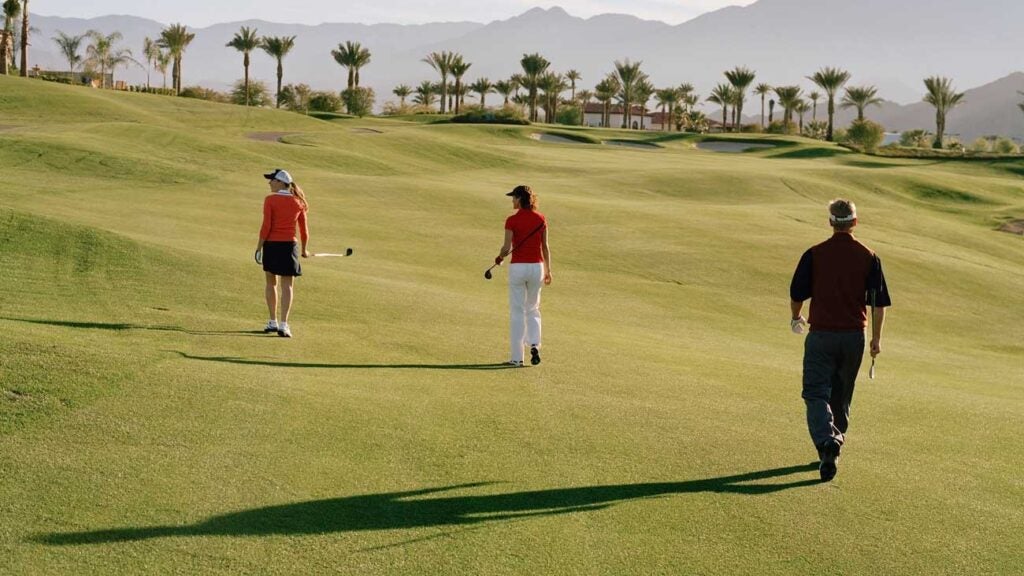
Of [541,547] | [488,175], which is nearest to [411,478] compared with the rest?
[541,547]

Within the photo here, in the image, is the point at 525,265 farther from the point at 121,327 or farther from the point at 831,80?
the point at 831,80

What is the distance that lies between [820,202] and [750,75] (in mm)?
80681

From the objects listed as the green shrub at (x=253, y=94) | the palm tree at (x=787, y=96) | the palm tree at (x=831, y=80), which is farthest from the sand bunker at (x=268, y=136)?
the palm tree at (x=787, y=96)

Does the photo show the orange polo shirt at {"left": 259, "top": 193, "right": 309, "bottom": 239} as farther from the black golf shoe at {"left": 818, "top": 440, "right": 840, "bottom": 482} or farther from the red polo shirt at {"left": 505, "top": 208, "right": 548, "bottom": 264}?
the black golf shoe at {"left": 818, "top": 440, "right": 840, "bottom": 482}

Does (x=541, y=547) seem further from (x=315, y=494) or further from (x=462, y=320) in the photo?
(x=462, y=320)

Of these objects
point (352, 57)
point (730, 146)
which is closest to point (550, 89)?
point (352, 57)

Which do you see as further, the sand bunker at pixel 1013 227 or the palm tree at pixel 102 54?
the palm tree at pixel 102 54

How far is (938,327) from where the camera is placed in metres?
23.6

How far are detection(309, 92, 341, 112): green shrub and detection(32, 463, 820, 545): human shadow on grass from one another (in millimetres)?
94545

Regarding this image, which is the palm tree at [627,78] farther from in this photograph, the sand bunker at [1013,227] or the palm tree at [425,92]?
the sand bunker at [1013,227]

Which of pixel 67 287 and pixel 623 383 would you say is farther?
pixel 67 287

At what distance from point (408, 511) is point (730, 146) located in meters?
→ 84.5

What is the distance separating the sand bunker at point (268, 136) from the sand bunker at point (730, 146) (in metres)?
42.6

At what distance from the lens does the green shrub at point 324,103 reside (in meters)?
99.1
